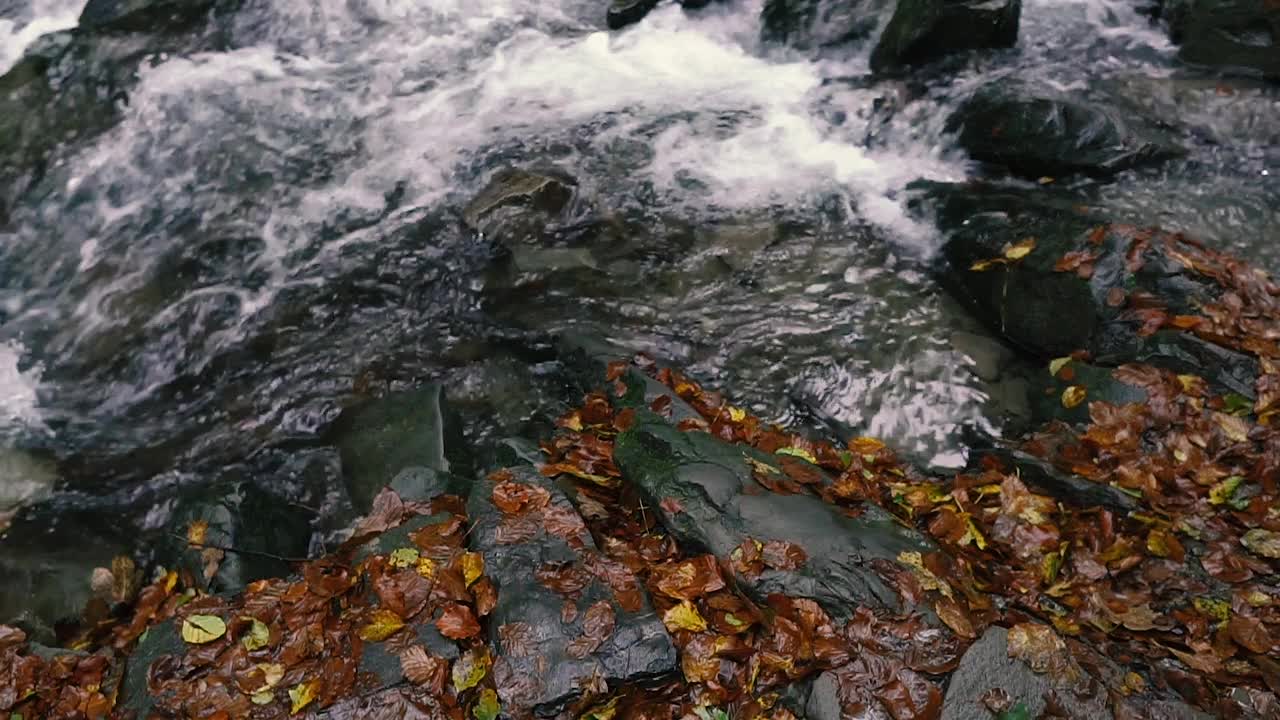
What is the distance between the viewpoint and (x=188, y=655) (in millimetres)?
4203

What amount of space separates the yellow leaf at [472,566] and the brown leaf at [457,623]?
16 cm

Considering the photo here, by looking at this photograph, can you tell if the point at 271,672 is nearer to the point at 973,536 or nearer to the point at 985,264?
the point at 973,536

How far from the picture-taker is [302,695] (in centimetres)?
386

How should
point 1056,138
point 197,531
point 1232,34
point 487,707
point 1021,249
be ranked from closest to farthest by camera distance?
point 487,707 < point 197,531 < point 1021,249 < point 1056,138 < point 1232,34

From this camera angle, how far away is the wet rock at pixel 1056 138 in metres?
7.98

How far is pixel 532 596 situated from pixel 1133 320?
16.0 ft

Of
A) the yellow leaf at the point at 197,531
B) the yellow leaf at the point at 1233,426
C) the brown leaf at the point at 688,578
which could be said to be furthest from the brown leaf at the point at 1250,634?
the yellow leaf at the point at 197,531

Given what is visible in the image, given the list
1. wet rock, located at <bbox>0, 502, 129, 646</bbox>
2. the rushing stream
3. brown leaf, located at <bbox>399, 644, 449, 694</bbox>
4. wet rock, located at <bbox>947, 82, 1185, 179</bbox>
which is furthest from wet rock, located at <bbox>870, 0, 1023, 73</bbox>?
wet rock, located at <bbox>0, 502, 129, 646</bbox>

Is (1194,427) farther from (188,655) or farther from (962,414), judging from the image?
(188,655)

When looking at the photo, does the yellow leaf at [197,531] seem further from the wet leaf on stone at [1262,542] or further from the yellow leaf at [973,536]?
the wet leaf on stone at [1262,542]

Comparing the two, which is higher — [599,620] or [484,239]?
[599,620]

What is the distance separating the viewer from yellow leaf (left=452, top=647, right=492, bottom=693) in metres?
3.76

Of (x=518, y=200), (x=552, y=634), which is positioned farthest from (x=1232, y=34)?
(x=552, y=634)

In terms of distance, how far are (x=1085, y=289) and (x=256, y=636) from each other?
615 cm
